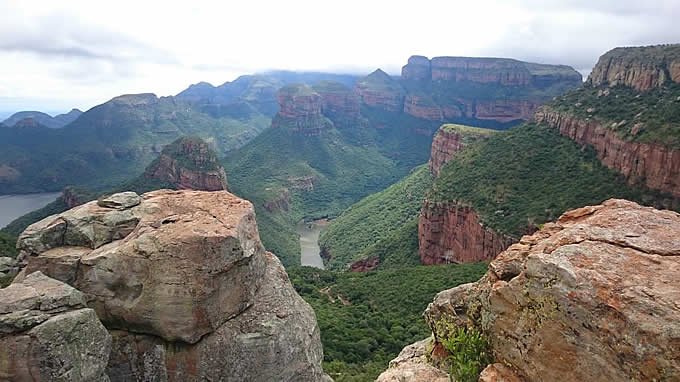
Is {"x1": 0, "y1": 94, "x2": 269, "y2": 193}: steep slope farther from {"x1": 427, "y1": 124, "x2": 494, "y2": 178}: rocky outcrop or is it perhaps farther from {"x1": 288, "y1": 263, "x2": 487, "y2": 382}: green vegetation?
{"x1": 288, "y1": 263, "x2": 487, "y2": 382}: green vegetation

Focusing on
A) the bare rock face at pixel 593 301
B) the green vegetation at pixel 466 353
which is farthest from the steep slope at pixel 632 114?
the green vegetation at pixel 466 353

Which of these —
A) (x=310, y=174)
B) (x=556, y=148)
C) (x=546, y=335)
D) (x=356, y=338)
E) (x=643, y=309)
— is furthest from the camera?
(x=310, y=174)

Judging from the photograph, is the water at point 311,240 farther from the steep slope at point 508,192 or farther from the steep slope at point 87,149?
the steep slope at point 87,149

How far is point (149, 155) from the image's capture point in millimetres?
166000

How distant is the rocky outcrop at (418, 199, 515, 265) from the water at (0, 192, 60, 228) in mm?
119454

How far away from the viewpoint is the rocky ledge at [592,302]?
633 cm

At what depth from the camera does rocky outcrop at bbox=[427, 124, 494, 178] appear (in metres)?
79.7

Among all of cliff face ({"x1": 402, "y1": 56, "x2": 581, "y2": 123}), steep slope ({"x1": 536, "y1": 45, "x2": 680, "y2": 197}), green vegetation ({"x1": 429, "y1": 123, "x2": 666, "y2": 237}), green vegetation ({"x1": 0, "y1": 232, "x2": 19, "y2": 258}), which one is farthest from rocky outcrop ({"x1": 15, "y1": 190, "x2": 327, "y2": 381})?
cliff face ({"x1": 402, "y1": 56, "x2": 581, "y2": 123})

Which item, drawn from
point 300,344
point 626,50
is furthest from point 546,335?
point 626,50

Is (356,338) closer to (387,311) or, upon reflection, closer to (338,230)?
(387,311)

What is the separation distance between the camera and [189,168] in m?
85.6

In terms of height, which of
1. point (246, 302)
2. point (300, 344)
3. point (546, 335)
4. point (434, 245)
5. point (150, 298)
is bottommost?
point (434, 245)

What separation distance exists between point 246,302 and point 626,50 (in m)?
69.3

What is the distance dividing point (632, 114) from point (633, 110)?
1524 mm
